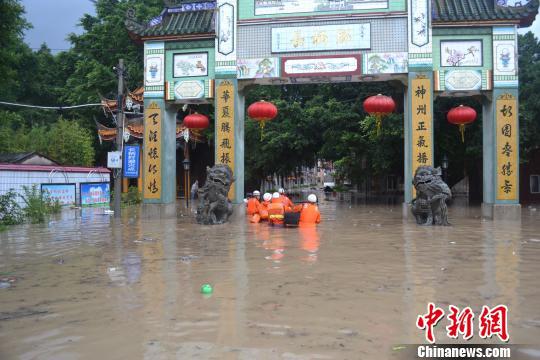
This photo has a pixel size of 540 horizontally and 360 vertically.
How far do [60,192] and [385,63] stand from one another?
14.3m

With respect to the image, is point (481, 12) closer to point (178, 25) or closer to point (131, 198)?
point (178, 25)

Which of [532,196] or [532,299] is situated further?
[532,196]

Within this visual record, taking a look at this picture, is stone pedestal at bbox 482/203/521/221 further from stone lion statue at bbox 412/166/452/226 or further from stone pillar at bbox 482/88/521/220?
stone lion statue at bbox 412/166/452/226

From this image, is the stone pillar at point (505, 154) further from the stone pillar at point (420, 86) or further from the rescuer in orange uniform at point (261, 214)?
the rescuer in orange uniform at point (261, 214)

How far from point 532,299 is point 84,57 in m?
32.9

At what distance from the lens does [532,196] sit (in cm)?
2600

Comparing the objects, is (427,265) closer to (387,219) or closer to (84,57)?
(387,219)

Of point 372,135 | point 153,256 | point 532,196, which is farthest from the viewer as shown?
point 532,196

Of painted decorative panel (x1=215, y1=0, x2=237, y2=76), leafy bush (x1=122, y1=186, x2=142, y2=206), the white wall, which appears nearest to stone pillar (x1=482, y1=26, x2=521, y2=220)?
painted decorative panel (x1=215, y1=0, x2=237, y2=76)

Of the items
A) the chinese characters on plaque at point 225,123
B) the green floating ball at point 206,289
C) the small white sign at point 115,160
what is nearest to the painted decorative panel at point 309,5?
the chinese characters on plaque at point 225,123

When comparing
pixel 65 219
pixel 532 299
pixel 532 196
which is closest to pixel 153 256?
pixel 532 299

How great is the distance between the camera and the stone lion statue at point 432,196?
13.6 m

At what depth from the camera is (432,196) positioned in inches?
535

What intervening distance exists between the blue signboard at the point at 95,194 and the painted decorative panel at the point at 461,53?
643 inches
